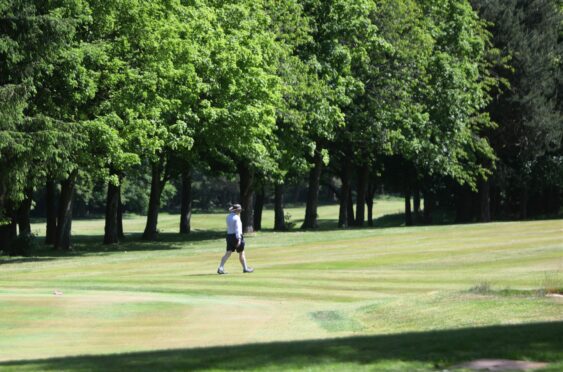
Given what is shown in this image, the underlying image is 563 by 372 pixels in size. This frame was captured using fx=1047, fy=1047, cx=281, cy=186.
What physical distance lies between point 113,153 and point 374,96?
21.8 metres

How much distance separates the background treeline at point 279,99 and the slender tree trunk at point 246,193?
115 mm

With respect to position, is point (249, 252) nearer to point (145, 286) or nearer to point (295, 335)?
point (145, 286)

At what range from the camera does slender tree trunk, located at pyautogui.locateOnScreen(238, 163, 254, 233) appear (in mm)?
57156

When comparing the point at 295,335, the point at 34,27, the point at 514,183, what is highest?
the point at 34,27

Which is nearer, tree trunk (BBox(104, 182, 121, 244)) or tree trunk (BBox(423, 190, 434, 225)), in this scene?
tree trunk (BBox(104, 182, 121, 244))

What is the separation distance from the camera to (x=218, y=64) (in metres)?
47.7

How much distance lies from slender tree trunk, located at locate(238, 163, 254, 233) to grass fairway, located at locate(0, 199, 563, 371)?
11.6 meters

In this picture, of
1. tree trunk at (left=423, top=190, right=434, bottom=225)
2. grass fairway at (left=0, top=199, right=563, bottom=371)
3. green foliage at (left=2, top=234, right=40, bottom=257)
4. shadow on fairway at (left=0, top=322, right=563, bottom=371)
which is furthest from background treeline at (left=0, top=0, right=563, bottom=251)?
shadow on fairway at (left=0, top=322, right=563, bottom=371)

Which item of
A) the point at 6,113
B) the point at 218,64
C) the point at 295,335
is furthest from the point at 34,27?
the point at 295,335

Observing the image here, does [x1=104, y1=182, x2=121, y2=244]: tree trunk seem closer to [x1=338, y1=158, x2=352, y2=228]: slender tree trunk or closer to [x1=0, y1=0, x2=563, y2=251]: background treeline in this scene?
[x1=0, y1=0, x2=563, y2=251]: background treeline

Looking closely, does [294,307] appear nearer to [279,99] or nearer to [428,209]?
[279,99]

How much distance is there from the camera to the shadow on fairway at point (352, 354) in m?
11.5

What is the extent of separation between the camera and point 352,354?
12125mm

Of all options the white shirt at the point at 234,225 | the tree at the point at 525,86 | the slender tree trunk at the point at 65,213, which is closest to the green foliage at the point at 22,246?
the slender tree trunk at the point at 65,213
